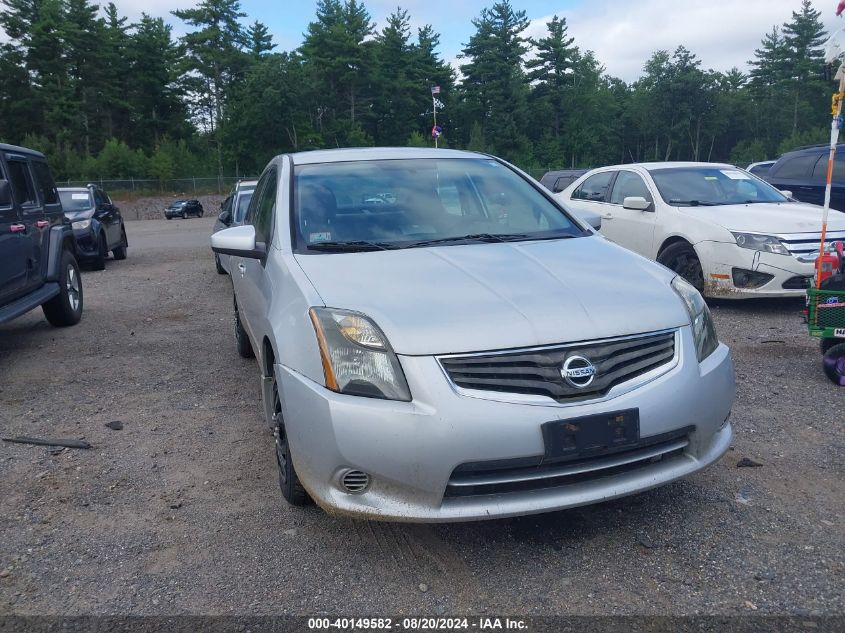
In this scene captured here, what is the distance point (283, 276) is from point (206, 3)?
7699cm

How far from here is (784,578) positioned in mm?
2803

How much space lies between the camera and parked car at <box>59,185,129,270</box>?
13.6m

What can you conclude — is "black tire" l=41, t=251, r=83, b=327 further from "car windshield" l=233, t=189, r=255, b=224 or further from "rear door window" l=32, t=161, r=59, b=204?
"car windshield" l=233, t=189, r=255, b=224

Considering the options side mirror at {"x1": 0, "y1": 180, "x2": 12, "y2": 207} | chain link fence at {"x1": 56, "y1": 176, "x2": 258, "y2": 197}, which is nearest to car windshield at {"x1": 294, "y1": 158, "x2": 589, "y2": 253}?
side mirror at {"x1": 0, "y1": 180, "x2": 12, "y2": 207}

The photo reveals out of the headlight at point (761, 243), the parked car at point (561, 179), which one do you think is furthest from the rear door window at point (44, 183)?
the parked car at point (561, 179)

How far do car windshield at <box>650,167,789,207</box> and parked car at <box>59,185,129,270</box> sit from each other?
966 centimetres

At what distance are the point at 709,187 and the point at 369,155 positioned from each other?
5552mm

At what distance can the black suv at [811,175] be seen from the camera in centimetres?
1026

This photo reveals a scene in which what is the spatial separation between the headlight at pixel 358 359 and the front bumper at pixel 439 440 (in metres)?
0.04

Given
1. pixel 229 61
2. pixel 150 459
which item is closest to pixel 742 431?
pixel 150 459

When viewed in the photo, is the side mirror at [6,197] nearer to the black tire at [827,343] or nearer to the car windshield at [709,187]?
the black tire at [827,343]

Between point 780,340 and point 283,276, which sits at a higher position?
point 283,276

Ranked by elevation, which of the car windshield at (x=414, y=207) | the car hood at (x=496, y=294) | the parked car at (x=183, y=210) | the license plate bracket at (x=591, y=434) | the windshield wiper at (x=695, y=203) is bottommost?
the parked car at (x=183, y=210)

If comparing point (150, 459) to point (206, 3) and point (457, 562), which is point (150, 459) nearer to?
point (457, 562)
